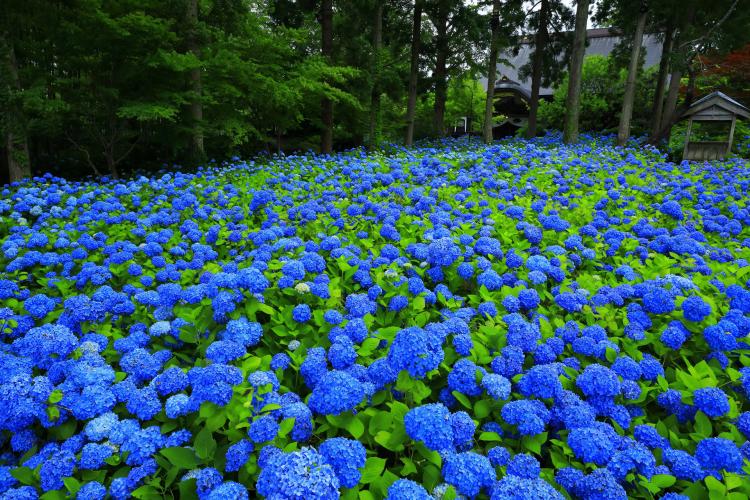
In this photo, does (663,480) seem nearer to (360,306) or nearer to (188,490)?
(360,306)

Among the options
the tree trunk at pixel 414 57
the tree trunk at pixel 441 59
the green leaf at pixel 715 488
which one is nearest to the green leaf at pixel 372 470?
the green leaf at pixel 715 488

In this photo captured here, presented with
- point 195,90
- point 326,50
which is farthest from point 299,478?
point 326,50

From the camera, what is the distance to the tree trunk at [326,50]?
11812 millimetres

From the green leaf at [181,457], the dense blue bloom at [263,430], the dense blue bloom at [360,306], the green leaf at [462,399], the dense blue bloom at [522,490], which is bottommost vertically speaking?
the green leaf at [181,457]

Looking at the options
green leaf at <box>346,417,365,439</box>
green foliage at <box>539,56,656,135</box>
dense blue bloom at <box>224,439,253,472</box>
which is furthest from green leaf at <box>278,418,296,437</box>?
green foliage at <box>539,56,656,135</box>

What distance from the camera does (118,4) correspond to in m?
8.22

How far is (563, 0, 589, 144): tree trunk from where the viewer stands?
41.0 feet

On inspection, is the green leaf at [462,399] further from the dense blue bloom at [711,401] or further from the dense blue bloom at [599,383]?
the dense blue bloom at [711,401]

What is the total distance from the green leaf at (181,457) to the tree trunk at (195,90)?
8317 millimetres

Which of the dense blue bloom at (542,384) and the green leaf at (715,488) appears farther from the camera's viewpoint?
the dense blue bloom at (542,384)

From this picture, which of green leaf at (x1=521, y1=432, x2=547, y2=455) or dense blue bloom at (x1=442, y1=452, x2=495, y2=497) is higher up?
dense blue bloom at (x1=442, y1=452, x2=495, y2=497)

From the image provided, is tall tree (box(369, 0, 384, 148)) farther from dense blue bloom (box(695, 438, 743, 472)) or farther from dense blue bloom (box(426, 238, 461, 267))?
dense blue bloom (box(695, 438, 743, 472))

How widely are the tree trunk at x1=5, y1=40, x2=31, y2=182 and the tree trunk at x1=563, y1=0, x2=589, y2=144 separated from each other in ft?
44.0

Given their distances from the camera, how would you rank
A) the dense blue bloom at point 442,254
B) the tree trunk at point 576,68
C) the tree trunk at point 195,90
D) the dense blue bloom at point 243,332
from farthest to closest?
1. the tree trunk at point 576,68
2. the tree trunk at point 195,90
3. the dense blue bloom at point 442,254
4. the dense blue bloom at point 243,332
